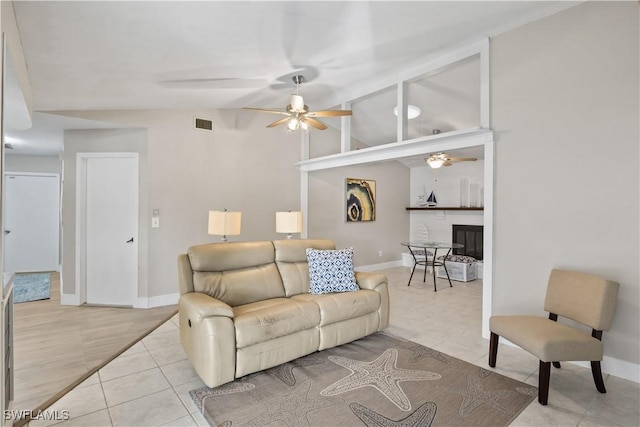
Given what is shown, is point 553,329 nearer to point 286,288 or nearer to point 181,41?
point 286,288

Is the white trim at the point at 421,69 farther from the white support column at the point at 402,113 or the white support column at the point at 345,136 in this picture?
the white support column at the point at 345,136

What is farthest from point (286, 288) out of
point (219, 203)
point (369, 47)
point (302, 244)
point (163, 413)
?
point (369, 47)

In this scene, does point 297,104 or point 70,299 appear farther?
point 70,299

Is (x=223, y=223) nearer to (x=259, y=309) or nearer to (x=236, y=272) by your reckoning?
(x=236, y=272)

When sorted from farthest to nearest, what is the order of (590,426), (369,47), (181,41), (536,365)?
1. (369,47)
2. (536,365)
3. (181,41)
4. (590,426)

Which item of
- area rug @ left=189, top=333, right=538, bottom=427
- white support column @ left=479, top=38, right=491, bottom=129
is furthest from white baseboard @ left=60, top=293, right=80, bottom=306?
white support column @ left=479, top=38, right=491, bottom=129

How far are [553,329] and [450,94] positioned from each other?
10.8 ft

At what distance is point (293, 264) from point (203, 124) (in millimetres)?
2628

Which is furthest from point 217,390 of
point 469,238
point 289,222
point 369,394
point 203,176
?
point 469,238

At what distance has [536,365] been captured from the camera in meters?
2.70

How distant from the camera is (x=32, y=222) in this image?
6586 millimetres

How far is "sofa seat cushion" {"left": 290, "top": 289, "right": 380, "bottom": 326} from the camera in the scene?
2.86 m

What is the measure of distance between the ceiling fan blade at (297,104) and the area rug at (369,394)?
97.2 inches

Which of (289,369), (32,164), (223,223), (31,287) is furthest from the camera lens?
(32,164)
